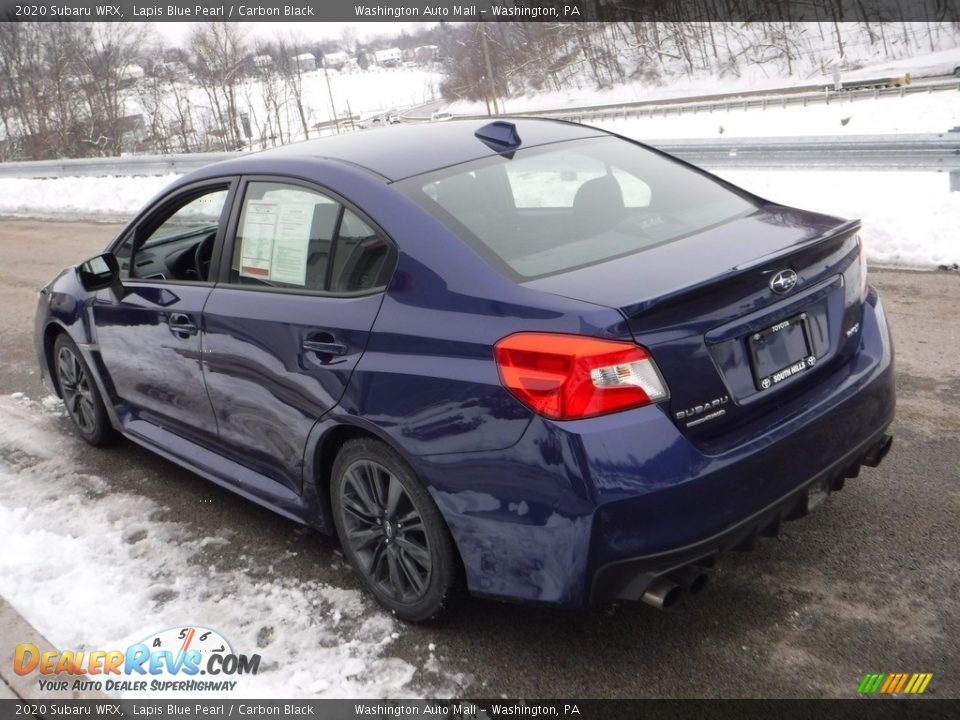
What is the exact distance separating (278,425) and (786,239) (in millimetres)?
2013

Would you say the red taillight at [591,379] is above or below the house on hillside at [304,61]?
below

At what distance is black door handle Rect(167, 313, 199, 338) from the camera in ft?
13.0

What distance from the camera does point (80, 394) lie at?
5.33m

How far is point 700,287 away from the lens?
263 centimetres

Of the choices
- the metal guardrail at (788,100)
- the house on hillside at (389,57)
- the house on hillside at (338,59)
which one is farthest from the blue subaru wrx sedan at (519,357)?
the house on hillside at (389,57)

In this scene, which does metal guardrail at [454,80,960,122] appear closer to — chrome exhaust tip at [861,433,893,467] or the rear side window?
the rear side window

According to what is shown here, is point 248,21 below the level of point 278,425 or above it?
above

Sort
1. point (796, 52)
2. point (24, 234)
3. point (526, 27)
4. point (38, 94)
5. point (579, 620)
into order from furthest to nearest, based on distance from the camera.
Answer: point (526, 27) < point (796, 52) < point (38, 94) < point (24, 234) < point (579, 620)

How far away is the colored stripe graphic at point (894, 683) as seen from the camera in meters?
2.66

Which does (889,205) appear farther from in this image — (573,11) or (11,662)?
(573,11)

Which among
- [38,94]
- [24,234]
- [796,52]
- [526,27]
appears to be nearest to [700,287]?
[24,234]

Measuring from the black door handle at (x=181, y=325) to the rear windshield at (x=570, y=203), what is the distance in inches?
51.1

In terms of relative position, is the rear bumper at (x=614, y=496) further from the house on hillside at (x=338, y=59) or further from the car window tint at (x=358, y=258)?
the house on hillside at (x=338, y=59)

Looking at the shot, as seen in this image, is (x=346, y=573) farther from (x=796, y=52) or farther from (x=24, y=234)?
(x=796, y=52)
